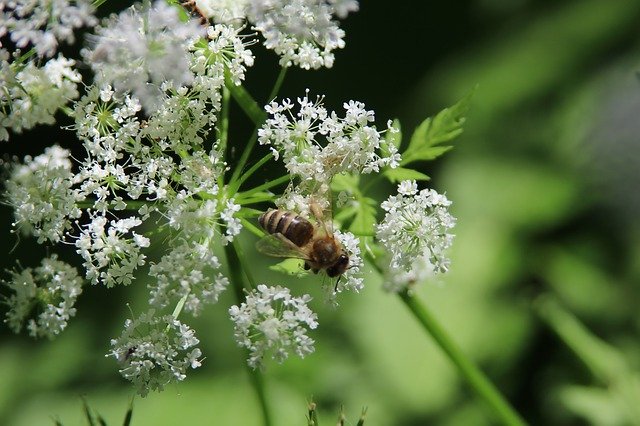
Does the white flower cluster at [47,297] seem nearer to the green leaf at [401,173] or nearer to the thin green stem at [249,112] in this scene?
the thin green stem at [249,112]

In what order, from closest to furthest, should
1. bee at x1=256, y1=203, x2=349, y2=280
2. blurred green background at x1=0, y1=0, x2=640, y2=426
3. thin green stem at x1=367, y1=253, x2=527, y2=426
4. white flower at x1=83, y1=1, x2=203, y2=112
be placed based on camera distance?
white flower at x1=83, y1=1, x2=203, y2=112, bee at x1=256, y1=203, x2=349, y2=280, thin green stem at x1=367, y1=253, x2=527, y2=426, blurred green background at x1=0, y1=0, x2=640, y2=426

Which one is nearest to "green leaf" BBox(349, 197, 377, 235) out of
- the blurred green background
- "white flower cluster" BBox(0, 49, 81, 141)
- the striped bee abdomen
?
the striped bee abdomen

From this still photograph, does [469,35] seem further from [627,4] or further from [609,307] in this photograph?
[609,307]

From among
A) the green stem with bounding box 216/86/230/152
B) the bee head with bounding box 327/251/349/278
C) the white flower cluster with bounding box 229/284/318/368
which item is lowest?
the white flower cluster with bounding box 229/284/318/368

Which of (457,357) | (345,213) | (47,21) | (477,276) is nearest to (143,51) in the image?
(47,21)

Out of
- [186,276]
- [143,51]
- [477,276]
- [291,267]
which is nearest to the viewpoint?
[143,51]

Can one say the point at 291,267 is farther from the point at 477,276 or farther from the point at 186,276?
the point at 477,276

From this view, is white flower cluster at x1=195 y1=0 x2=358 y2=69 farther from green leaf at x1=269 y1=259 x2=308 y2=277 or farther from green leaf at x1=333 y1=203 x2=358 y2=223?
green leaf at x1=269 y1=259 x2=308 y2=277
